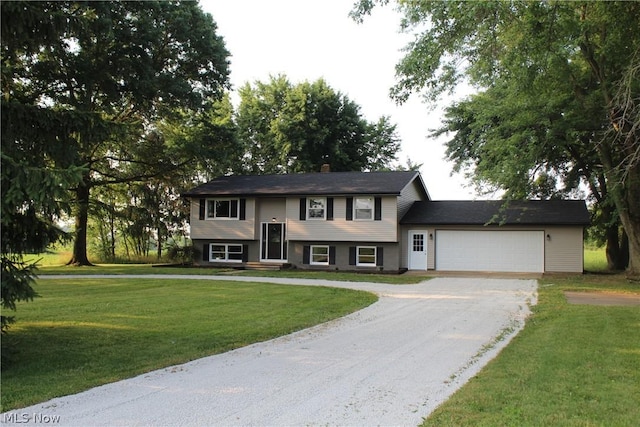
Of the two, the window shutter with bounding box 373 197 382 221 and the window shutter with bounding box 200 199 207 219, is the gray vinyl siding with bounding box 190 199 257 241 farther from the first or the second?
the window shutter with bounding box 373 197 382 221

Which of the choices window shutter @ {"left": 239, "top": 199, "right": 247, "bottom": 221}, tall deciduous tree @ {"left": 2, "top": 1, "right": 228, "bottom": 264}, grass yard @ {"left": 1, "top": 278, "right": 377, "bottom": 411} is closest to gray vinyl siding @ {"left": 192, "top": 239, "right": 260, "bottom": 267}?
window shutter @ {"left": 239, "top": 199, "right": 247, "bottom": 221}

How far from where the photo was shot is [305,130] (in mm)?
39281

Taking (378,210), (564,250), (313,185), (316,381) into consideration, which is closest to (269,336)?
(316,381)

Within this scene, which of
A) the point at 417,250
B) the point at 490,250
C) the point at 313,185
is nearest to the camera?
the point at 490,250

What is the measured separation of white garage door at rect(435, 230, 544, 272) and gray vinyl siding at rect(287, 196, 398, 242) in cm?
296

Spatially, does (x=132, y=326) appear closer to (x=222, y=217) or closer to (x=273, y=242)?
(x=273, y=242)

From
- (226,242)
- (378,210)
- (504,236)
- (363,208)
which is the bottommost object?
(226,242)

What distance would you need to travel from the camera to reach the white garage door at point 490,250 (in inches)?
992

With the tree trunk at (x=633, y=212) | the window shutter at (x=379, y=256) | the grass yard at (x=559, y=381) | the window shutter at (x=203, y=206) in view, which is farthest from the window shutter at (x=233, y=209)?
the grass yard at (x=559, y=381)

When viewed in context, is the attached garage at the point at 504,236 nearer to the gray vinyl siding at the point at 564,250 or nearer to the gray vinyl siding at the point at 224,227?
the gray vinyl siding at the point at 564,250

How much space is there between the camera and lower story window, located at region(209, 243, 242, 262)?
2861 cm

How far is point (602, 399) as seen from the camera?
5.45m

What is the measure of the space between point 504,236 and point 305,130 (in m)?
18.5

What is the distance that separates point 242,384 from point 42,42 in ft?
17.8
